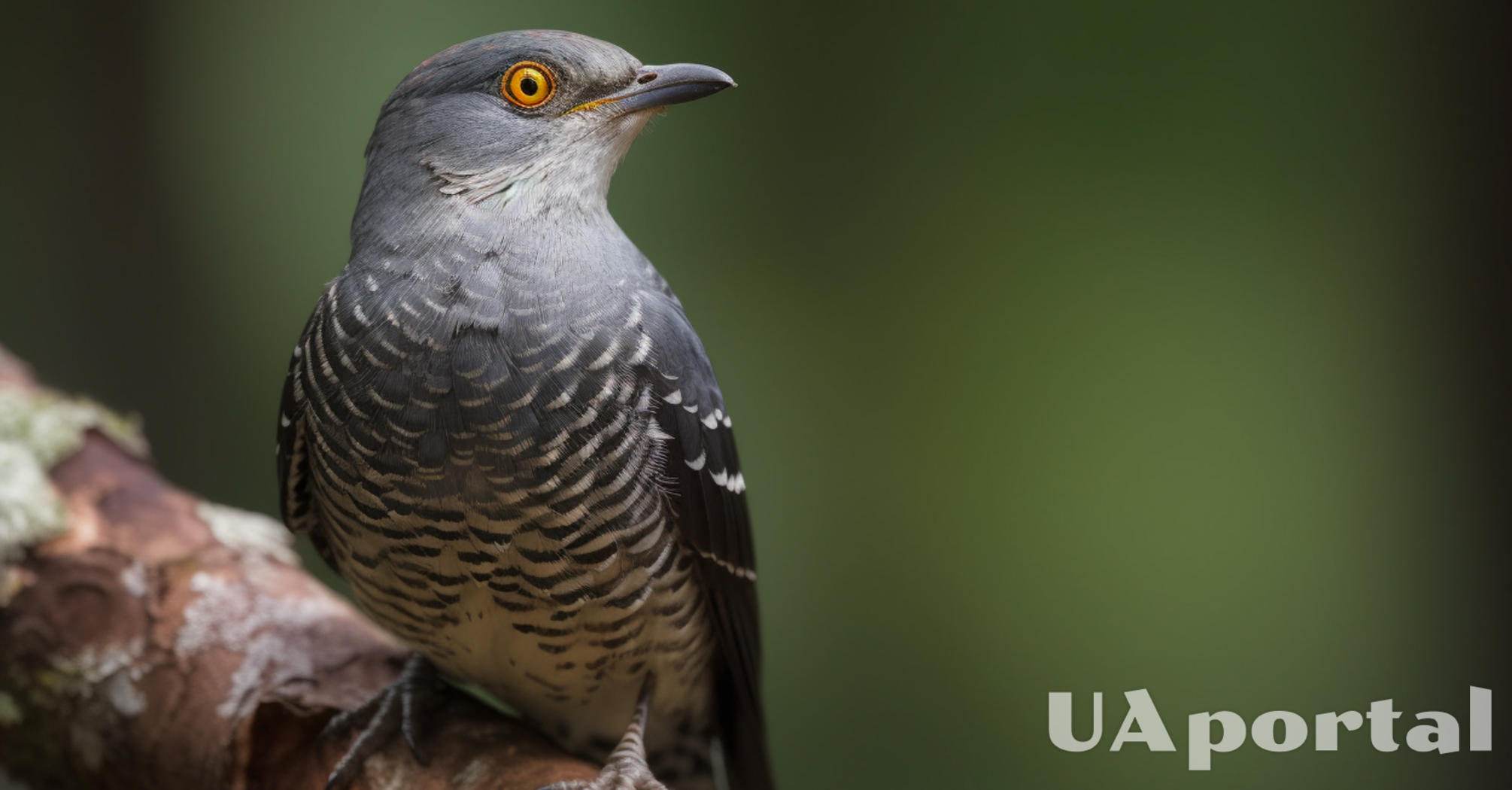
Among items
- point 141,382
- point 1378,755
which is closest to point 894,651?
point 1378,755

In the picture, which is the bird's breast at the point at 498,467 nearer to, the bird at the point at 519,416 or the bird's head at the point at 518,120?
the bird at the point at 519,416

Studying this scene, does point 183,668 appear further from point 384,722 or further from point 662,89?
point 662,89

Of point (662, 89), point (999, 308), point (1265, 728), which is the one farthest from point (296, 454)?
point (1265, 728)

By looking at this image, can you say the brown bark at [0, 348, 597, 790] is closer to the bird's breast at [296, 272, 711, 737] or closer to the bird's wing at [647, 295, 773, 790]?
the bird's breast at [296, 272, 711, 737]

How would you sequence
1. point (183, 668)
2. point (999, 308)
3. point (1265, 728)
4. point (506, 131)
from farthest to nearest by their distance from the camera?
point (999, 308) < point (1265, 728) < point (183, 668) < point (506, 131)

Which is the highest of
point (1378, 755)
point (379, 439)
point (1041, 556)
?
point (379, 439)

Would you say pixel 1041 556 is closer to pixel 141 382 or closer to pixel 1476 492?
pixel 1476 492
